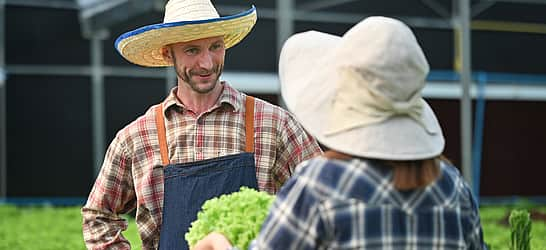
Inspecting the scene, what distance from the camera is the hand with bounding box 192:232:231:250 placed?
235cm

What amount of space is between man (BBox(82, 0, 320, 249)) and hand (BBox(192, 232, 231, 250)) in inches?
37.9

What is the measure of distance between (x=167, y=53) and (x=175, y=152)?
0.44m

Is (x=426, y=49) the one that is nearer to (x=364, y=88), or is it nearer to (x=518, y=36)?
(x=518, y=36)

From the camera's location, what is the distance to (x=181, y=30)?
11.4 feet

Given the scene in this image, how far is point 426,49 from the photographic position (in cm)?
1569

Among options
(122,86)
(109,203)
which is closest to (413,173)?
(109,203)

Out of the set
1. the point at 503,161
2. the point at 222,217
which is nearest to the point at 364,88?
the point at 222,217

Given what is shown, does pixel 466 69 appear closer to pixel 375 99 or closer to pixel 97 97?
pixel 375 99

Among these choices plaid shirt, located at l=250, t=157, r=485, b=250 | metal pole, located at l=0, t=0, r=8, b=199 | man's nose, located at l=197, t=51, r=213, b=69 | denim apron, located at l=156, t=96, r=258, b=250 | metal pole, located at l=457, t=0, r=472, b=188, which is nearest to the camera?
plaid shirt, located at l=250, t=157, r=485, b=250

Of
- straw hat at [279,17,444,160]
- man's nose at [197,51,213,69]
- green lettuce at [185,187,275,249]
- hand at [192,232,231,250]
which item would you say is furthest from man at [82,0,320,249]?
straw hat at [279,17,444,160]

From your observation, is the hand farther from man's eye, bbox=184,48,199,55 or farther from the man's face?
man's eye, bbox=184,48,199,55

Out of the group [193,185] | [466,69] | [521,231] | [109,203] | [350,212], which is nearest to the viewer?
[350,212]

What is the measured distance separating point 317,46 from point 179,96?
4.42 feet

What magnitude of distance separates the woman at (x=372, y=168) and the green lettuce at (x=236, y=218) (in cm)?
33
